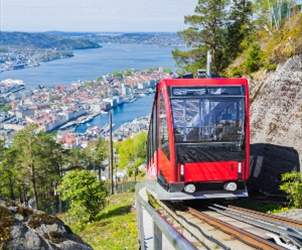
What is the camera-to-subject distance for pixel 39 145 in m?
38.4

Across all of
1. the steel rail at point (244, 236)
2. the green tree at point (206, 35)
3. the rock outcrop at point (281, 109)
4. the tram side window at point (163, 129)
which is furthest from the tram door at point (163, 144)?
the green tree at point (206, 35)

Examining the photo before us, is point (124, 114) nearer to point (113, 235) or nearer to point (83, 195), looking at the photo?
point (83, 195)

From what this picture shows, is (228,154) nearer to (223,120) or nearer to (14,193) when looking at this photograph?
(223,120)

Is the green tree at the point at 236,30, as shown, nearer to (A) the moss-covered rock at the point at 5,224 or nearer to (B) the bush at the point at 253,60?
(B) the bush at the point at 253,60

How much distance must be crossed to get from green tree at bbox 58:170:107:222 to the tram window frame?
9058 millimetres

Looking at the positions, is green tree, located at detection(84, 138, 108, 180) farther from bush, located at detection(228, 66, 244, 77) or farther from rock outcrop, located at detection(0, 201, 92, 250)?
rock outcrop, located at detection(0, 201, 92, 250)

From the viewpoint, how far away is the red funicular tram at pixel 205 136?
1038cm

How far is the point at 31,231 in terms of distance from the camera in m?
3.06

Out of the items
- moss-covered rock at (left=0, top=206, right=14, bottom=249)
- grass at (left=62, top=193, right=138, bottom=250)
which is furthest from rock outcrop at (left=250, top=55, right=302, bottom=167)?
moss-covered rock at (left=0, top=206, right=14, bottom=249)

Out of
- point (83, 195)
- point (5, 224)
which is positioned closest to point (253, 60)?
point (83, 195)

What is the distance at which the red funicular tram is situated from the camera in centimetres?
1038

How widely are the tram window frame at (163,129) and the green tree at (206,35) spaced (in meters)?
17.3

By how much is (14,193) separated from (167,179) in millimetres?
36725

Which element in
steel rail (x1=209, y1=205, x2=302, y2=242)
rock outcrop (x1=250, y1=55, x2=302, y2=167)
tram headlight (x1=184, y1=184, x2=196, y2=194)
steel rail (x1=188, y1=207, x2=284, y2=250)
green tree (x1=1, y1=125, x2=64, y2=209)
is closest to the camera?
steel rail (x1=188, y1=207, x2=284, y2=250)
